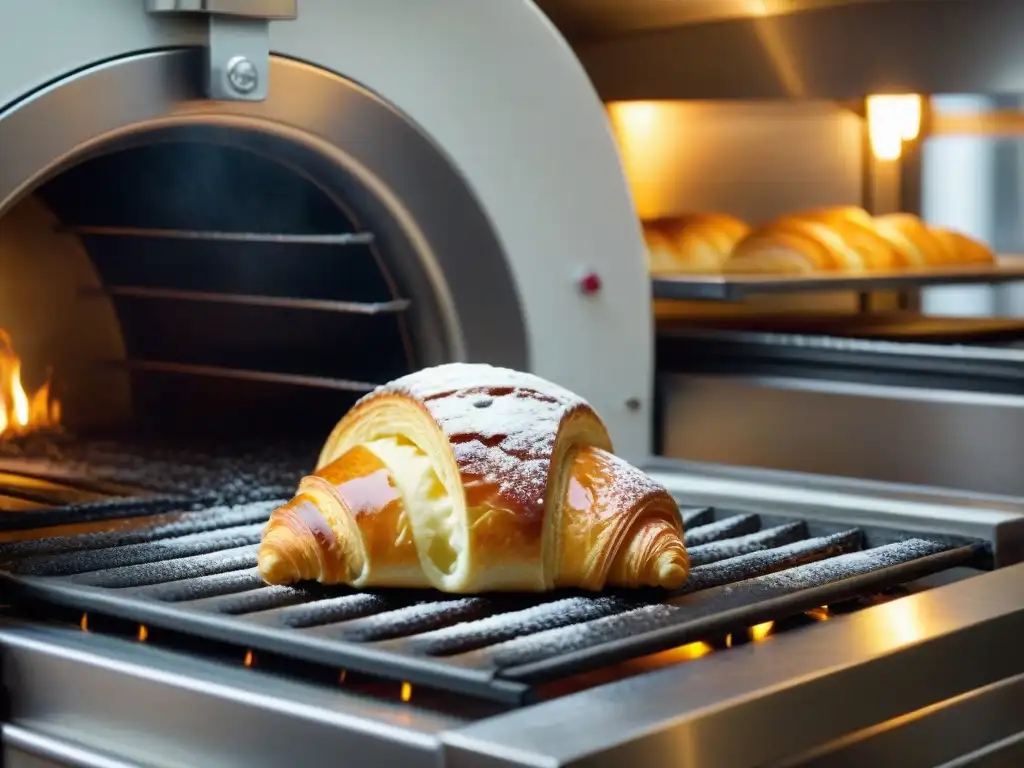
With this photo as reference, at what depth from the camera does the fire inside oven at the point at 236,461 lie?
96cm

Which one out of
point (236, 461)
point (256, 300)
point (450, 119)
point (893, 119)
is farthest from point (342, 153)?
point (893, 119)

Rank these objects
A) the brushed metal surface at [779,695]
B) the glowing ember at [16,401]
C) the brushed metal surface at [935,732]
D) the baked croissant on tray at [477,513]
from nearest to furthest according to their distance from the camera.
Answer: the brushed metal surface at [779,695], the brushed metal surface at [935,732], the baked croissant on tray at [477,513], the glowing ember at [16,401]

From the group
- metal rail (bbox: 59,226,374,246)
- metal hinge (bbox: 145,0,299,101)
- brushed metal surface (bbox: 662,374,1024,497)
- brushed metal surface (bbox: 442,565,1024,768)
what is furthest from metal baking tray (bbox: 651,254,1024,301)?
brushed metal surface (bbox: 442,565,1024,768)

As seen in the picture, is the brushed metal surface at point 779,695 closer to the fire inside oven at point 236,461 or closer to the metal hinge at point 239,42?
the fire inside oven at point 236,461

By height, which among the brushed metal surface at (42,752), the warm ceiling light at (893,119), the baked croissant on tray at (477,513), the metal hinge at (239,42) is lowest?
the brushed metal surface at (42,752)

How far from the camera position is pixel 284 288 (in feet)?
5.72

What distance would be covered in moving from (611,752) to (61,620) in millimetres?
492

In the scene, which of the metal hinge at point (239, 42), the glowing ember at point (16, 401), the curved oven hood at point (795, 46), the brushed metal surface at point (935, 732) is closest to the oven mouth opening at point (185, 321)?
the glowing ember at point (16, 401)

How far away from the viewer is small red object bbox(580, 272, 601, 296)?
164 centimetres

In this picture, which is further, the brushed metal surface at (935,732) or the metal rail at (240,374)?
the metal rail at (240,374)

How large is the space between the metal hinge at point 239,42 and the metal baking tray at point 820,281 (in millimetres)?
685


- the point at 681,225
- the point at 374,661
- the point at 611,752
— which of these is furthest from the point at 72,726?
the point at 681,225

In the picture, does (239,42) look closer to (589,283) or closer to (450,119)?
(450,119)

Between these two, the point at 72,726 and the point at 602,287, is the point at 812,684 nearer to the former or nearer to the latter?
the point at 72,726
